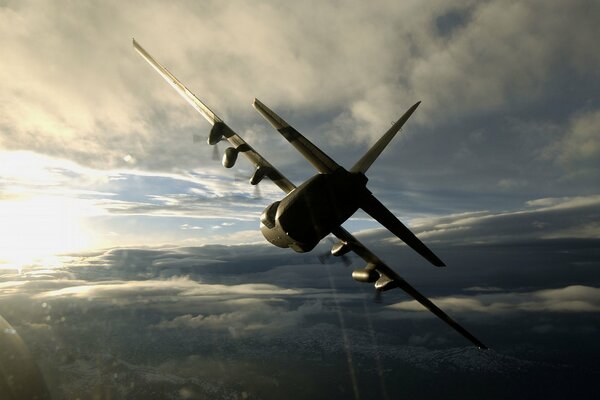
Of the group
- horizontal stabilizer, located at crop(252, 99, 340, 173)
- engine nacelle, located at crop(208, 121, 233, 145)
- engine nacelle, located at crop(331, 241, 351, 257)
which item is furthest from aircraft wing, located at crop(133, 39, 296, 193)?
engine nacelle, located at crop(331, 241, 351, 257)

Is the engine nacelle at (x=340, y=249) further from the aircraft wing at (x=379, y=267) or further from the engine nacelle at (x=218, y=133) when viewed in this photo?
the engine nacelle at (x=218, y=133)

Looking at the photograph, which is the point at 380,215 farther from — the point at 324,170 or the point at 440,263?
the point at 440,263

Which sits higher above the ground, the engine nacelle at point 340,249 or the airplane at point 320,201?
the airplane at point 320,201

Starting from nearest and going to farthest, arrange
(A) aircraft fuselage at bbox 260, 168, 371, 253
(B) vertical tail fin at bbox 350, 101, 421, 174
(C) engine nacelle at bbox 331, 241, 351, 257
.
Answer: (B) vertical tail fin at bbox 350, 101, 421, 174, (A) aircraft fuselage at bbox 260, 168, 371, 253, (C) engine nacelle at bbox 331, 241, 351, 257

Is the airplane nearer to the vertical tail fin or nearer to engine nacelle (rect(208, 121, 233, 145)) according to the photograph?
the vertical tail fin

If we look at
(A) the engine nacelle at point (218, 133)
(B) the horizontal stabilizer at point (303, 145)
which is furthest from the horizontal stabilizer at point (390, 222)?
(A) the engine nacelle at point (218, 133)

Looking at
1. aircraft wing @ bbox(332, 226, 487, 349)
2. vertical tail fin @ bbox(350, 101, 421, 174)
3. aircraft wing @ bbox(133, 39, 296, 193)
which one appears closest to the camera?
vertical tail fin @ bbox(350, 101, 421, 174)
